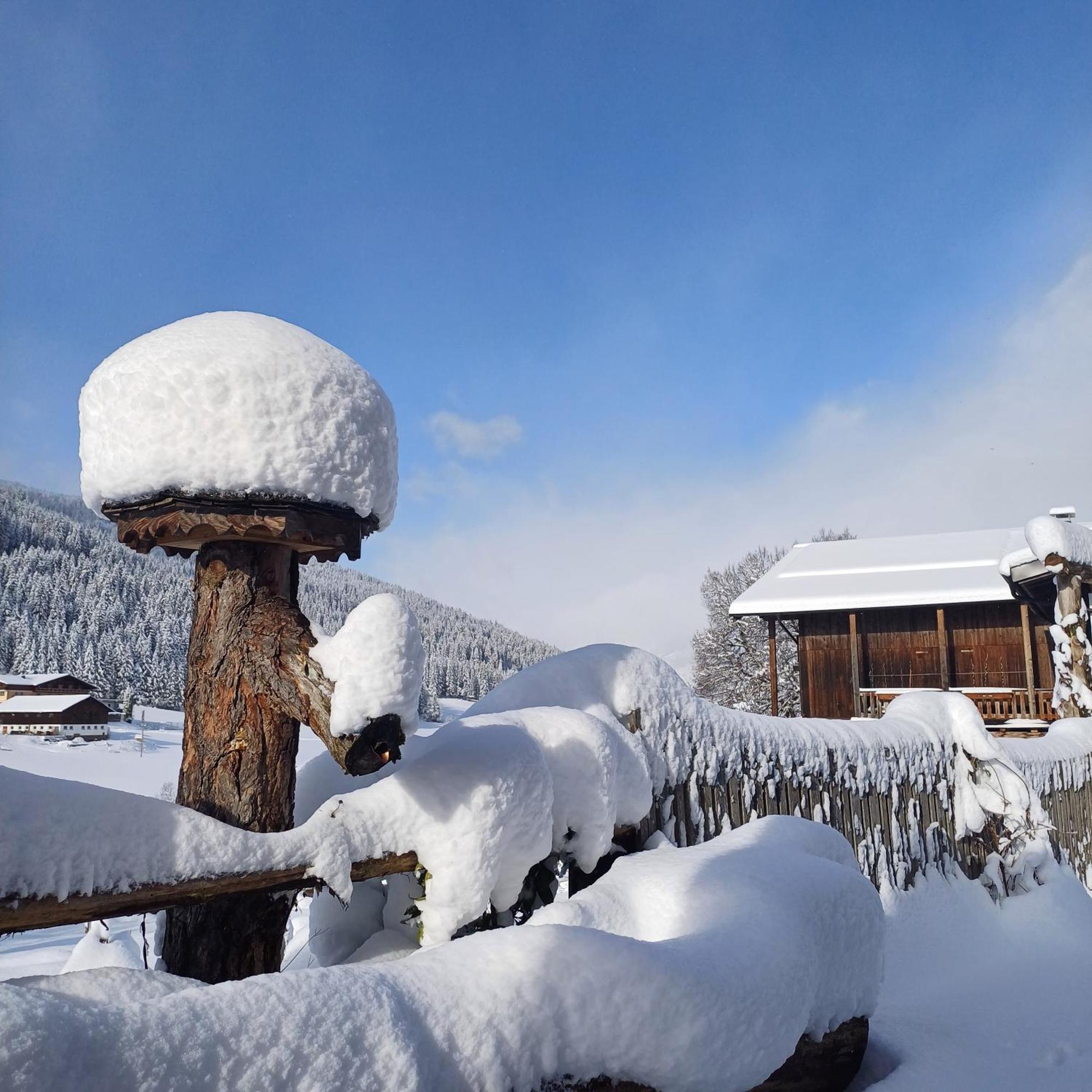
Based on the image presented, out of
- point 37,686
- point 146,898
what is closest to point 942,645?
point 146,898

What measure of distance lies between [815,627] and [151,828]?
2043 cm

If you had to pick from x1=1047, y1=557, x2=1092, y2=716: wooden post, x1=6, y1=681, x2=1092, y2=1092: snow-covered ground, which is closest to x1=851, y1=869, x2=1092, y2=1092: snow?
x1=6, y1=681, x2=1092, y2=1092: snow-covered ground

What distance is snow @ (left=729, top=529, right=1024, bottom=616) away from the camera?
57.5ft

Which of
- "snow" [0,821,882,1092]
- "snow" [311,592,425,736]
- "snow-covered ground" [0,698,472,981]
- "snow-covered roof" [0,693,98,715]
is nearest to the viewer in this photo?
"snow" [0,821,882,1092]

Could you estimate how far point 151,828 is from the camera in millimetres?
1835

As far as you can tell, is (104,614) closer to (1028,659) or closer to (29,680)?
(29,680)

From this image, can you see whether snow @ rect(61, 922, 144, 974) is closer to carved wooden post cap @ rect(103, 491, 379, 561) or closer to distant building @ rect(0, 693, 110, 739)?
carved wooden post cap @ rect(103, 491, 379, 561)

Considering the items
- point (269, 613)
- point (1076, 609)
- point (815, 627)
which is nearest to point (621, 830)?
point (269, 613)

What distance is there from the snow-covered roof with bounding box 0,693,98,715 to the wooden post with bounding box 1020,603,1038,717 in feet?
105

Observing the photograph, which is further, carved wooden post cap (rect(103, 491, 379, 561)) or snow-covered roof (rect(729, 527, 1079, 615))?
snow-covered roof (rect(729, 527, 1079, 615))

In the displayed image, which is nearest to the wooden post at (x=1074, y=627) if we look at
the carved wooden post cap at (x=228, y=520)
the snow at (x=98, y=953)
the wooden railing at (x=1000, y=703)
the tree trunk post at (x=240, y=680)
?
the wooden railing at (x=1000, y=703)

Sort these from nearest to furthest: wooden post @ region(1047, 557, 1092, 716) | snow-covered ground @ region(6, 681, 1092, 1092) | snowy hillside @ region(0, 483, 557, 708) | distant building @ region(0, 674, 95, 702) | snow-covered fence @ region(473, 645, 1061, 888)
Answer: snow-covered ground @ region(6, 681, 1092, 1092), snow-covered fence @ region(473, 645, 1061, 888), wooden post @ region(1047, 557, 1092, 716), distant building @ region(0, 674, 95, 702), snowy hillside @ region(0, 483, 557, 708)

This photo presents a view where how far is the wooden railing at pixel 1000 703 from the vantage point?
15.6 metres

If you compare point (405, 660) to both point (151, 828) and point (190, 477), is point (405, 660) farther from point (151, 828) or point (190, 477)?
point (190, 477)
